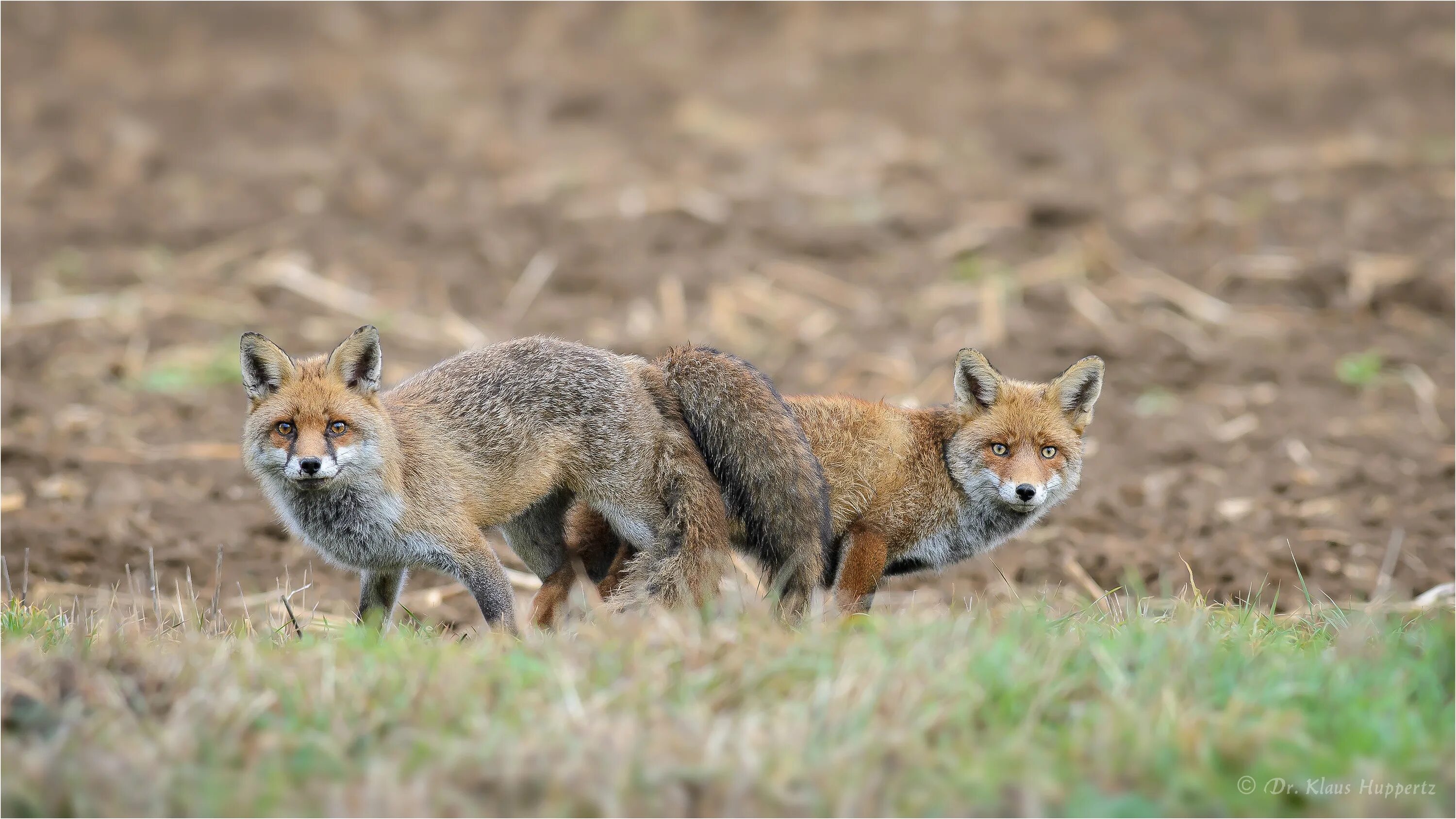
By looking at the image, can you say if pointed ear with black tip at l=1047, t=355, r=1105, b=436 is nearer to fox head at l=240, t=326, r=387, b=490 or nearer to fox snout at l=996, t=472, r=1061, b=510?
fox snout at l=996, t=472, r=1061, b=510

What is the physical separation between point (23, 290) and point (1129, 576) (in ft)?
35.8

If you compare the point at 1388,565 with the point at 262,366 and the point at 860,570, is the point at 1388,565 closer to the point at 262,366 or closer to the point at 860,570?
the point at 860,570

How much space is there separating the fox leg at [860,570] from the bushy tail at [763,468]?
7.5 inches

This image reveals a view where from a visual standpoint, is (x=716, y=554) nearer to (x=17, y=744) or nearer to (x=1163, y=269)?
(x=17, y=744)

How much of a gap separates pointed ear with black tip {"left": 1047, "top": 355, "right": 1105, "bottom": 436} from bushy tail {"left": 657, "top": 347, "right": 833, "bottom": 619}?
4.41 feet

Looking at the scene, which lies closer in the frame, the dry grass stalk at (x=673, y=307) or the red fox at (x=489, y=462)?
the red fox at (x=489, y=462)

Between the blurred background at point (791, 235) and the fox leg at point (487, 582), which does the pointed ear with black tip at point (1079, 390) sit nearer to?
the blurred background at point (791, 235)

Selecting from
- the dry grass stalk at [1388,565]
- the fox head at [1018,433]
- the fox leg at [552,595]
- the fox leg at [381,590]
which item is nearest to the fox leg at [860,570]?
the fox head at [1018,433]

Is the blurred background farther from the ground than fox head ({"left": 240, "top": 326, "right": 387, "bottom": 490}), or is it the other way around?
fox head ({"left": 240, "top": 326, "right": 387, "bottom": 490})

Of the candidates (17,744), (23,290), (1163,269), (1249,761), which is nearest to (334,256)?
(23,290)

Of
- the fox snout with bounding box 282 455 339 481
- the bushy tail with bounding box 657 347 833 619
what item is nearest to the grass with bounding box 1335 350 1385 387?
the bushy tail with bounding box 657 347 833 619

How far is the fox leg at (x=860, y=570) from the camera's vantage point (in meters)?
6.43

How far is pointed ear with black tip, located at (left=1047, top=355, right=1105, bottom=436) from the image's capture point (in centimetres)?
686

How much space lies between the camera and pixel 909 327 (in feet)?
41.6
